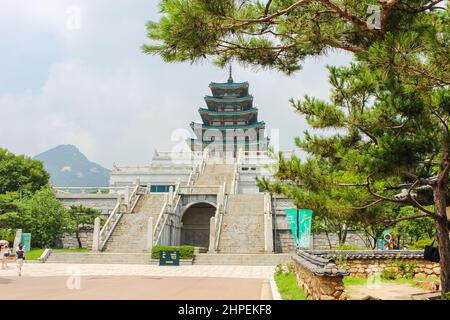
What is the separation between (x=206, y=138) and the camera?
54.3 metres

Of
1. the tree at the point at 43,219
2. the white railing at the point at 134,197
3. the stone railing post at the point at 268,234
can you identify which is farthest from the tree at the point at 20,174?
the stone railing post at the point at 268,234

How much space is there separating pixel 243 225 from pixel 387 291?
1635 cm

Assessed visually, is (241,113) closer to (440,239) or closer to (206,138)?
(206,138)

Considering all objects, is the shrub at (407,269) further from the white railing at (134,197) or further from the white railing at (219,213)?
the white railing at (134,197)

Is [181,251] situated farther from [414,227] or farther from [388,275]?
[414,227]

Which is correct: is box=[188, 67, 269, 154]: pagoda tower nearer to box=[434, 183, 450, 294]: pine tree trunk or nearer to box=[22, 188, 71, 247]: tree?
box=[22, 188, 71, 247]: tree

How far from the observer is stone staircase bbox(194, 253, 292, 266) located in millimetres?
21500

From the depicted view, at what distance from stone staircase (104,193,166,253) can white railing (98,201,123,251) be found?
0.24 m

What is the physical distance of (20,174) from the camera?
1336 inches

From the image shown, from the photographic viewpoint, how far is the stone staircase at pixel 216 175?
116ft

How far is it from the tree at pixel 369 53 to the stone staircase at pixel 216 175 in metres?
25.9

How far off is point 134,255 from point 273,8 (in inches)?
691

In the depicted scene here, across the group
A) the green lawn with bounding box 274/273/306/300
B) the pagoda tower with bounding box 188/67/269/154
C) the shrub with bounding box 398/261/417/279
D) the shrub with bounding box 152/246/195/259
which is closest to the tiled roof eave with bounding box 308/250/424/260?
the shrub with bounding box 398/261/417/279
